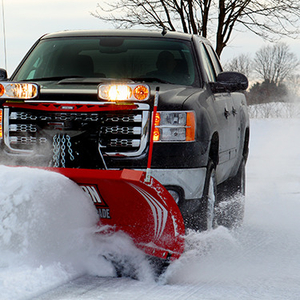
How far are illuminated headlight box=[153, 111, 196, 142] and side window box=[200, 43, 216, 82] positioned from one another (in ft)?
4.45

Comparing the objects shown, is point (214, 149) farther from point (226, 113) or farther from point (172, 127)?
point (226, 113)

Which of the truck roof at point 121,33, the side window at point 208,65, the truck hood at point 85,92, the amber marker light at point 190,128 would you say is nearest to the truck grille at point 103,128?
the truck hood at point 85,92

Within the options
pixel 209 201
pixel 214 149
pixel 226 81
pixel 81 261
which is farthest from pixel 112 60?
pixel 81 261

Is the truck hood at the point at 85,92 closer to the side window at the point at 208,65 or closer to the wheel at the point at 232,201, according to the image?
the side window at the point at 208,65

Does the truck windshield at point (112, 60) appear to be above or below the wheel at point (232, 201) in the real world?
above

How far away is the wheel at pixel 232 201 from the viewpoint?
643 cm

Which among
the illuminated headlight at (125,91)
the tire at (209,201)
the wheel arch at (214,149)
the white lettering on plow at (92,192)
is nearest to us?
the white lettering on plow at (92,192)

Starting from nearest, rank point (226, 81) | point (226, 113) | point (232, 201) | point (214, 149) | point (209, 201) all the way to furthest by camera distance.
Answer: point (209, 201), point (214, 149), point (226, 81), point (226, 113), point (232, 201)

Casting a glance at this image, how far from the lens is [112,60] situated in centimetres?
562

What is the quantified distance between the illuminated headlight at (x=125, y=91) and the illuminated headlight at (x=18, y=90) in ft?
1.51

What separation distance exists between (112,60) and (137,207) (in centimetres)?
193

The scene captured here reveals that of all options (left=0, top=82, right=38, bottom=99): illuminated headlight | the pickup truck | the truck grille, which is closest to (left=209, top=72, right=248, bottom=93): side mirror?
the pickup truck

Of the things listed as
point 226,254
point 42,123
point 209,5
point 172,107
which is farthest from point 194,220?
point 209,5

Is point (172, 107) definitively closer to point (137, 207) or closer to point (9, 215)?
point (137, 207)
